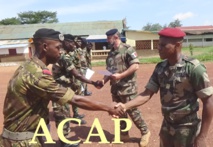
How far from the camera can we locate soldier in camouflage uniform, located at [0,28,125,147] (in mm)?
2600

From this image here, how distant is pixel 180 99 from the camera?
9.78 feet

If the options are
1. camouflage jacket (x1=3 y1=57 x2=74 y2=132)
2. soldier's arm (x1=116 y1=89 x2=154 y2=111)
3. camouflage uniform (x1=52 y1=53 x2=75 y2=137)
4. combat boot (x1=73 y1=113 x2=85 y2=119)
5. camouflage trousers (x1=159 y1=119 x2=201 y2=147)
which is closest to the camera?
camouflage jacket (x1=3 y1=57 x2=74 y2=132)

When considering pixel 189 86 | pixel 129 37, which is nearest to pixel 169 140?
pixel 189 86

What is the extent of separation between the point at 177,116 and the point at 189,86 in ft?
1.17

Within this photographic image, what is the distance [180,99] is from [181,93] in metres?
0.07

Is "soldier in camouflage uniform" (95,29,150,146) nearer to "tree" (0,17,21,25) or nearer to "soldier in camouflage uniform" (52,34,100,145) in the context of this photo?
"soldier in camouflage uniform" (52,34,100,145)

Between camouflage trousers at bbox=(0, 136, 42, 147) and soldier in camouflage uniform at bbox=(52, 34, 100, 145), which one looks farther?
soldier in camouflage uniform at bbox=(52, 34, 100, 145)

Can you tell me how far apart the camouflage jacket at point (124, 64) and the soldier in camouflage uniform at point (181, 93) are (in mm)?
1797

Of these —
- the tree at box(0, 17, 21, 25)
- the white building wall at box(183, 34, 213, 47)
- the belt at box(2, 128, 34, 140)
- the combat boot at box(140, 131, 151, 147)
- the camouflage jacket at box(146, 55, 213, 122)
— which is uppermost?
the tree at box(0, 17, 21, 25)

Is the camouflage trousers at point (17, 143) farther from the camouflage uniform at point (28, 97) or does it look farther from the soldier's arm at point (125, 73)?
the soldier's arm at point (125, 73)

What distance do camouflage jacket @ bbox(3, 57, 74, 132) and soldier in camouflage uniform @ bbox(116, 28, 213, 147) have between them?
1.05m

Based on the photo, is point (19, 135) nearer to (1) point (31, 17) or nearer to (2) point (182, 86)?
(2) point (182, 86)

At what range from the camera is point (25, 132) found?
2.74 meters


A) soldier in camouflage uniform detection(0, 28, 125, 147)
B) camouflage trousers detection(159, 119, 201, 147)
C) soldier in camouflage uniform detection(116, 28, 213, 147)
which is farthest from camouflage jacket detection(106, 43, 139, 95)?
soldier in camouflage uniform detection(0, 28, 125, 147)
